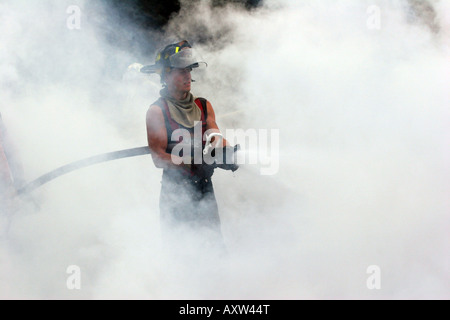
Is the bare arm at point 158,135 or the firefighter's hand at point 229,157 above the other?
the bare arm at point 158,135

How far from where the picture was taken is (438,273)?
17.6 feet

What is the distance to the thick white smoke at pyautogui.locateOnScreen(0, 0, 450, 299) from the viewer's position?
5383mm

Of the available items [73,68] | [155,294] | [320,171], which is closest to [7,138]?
[73,68]

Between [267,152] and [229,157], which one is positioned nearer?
[229,157]

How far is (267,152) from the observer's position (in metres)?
6.14
